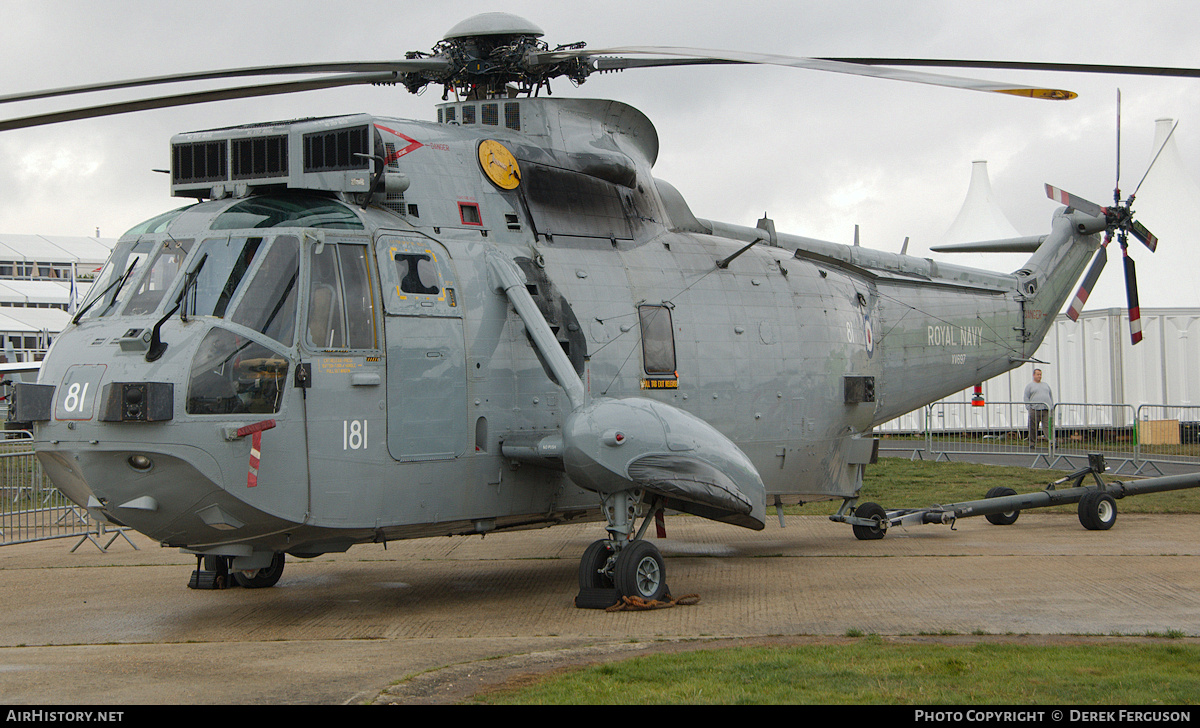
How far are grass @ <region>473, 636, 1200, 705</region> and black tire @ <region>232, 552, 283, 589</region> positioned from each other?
5162 millimetres

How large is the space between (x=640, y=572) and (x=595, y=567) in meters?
0.40

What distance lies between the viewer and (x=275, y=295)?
8.70m

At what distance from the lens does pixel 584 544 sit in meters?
14.4

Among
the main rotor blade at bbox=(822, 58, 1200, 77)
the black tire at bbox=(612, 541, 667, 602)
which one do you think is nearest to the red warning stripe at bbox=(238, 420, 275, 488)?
the black tire at bbox=(612, 541, 667, 602)

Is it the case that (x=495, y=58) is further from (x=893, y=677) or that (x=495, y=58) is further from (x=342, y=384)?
(x=893, y=677)

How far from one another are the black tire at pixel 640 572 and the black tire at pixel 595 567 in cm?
14

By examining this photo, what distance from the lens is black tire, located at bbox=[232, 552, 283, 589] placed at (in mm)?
11047

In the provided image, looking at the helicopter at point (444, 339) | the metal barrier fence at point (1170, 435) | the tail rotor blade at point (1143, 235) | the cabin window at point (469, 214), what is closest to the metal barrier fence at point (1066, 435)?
the metal barrier fence at point (1170, 435)

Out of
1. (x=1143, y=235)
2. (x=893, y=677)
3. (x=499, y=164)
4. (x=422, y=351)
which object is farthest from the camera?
(x=1143, y=235)

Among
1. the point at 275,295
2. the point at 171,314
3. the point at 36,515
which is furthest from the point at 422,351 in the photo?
the point at 36,515

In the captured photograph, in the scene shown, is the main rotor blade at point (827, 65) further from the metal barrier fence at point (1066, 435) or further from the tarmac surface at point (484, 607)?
the metal barrier fence at point (1066, 435)

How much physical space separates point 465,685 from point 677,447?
3.40m
